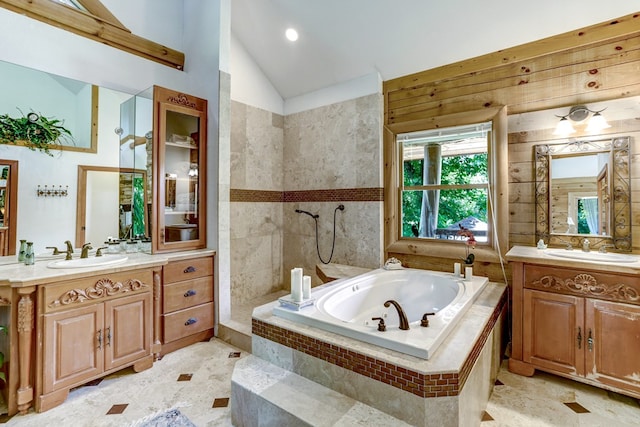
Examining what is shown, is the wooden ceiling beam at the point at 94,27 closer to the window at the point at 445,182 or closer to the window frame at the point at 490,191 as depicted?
the window frame at the point at 490,191

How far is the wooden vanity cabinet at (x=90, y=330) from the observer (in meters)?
1.97

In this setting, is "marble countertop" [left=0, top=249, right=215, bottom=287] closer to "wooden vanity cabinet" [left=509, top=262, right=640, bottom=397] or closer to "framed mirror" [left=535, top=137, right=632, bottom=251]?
"wooden vanity cabinet" [left=509, top=262, right=640, bottom=397]

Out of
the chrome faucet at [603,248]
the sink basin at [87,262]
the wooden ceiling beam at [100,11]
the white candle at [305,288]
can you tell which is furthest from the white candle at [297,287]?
the wooden ceiling beam at [100,11]

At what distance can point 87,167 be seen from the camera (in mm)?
2650

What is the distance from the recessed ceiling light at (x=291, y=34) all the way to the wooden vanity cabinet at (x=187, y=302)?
2.56m

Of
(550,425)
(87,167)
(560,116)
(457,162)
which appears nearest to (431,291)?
(550,425)

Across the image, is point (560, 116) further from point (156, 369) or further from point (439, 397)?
point (156, 369)

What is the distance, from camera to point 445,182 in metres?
3.26

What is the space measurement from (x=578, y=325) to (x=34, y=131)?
13.9ft

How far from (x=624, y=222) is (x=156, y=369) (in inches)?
151

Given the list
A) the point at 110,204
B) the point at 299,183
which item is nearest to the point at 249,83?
the point at 299,183

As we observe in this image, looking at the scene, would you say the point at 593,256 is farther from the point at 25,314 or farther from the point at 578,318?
the point at 25,314

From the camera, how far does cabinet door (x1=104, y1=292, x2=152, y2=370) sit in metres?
2.25

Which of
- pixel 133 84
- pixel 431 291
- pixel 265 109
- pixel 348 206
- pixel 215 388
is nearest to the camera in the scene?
pixel 215 388
